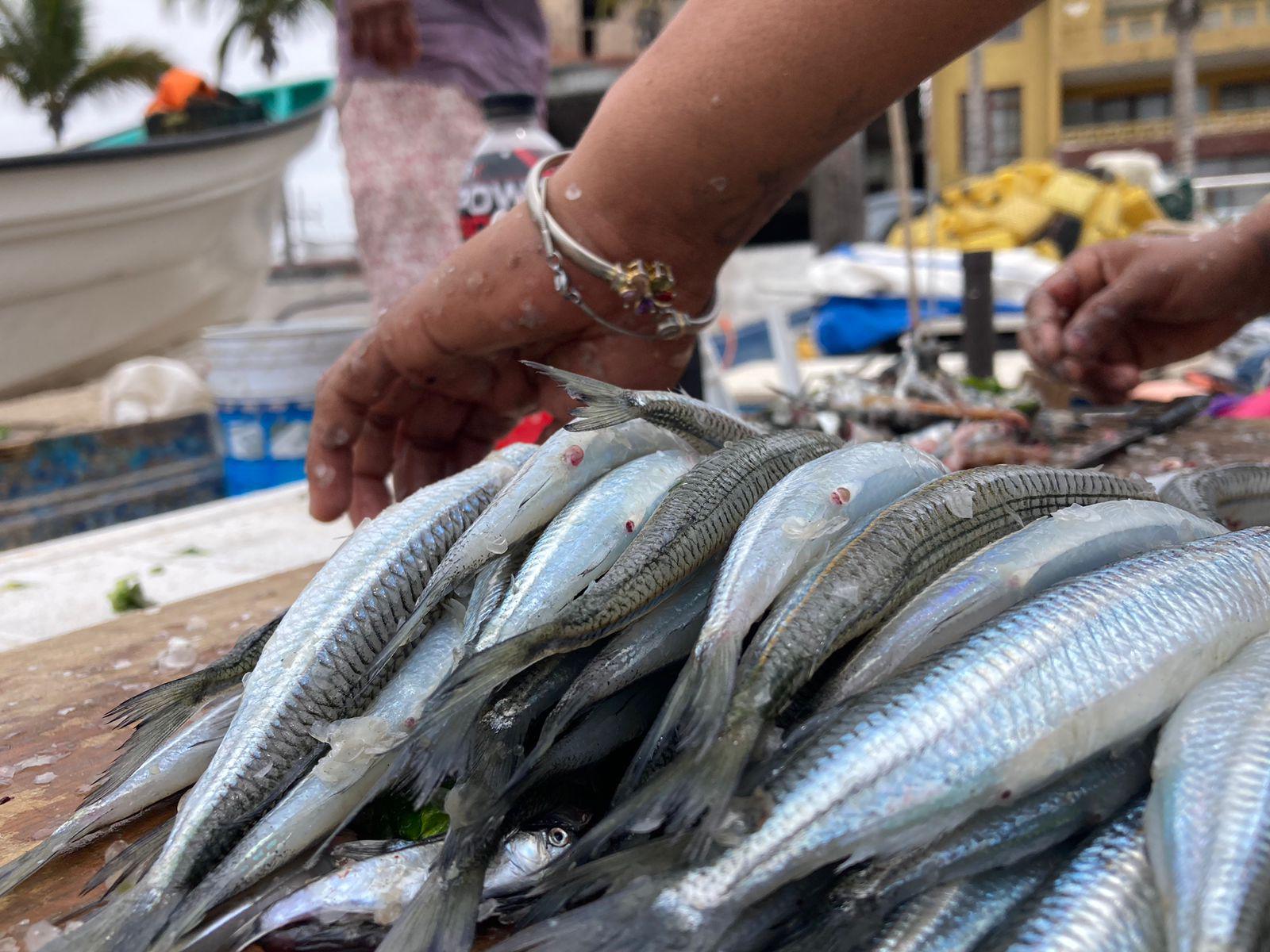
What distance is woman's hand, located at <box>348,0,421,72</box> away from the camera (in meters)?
4.19

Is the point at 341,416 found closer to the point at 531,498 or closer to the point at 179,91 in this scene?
the point at 531,498

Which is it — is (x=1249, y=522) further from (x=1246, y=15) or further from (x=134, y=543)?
(x=1246, y=15)

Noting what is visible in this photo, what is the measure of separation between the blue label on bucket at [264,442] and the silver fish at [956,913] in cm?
496

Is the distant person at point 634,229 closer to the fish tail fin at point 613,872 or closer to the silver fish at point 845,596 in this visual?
the silver fish at point 845,596

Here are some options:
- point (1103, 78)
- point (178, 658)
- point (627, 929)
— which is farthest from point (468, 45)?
point (1103, 78)

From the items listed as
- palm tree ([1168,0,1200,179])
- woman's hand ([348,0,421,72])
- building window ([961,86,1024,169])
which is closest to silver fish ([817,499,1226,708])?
woman's hand ([348,0,421,72])

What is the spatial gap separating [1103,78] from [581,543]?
4569 centimetres

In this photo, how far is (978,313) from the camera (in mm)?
5910

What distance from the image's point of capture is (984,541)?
1.29m

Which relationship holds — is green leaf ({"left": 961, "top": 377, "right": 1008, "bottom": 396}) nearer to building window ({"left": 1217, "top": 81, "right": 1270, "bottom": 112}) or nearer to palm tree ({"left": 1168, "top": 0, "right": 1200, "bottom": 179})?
palm tree ({"left": 1168, "top": 0, "right": 1200, "bottom": 179})

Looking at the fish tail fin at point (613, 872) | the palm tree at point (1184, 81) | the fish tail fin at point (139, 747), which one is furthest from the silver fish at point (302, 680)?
the palm tree at point (1184, 81)

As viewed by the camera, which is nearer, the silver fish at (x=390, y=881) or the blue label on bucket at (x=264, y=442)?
the silver fish at (x=390, y=881)

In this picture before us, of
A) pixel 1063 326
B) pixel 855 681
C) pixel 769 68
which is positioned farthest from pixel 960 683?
pixel 1063 326

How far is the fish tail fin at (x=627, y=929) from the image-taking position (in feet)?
2.70
